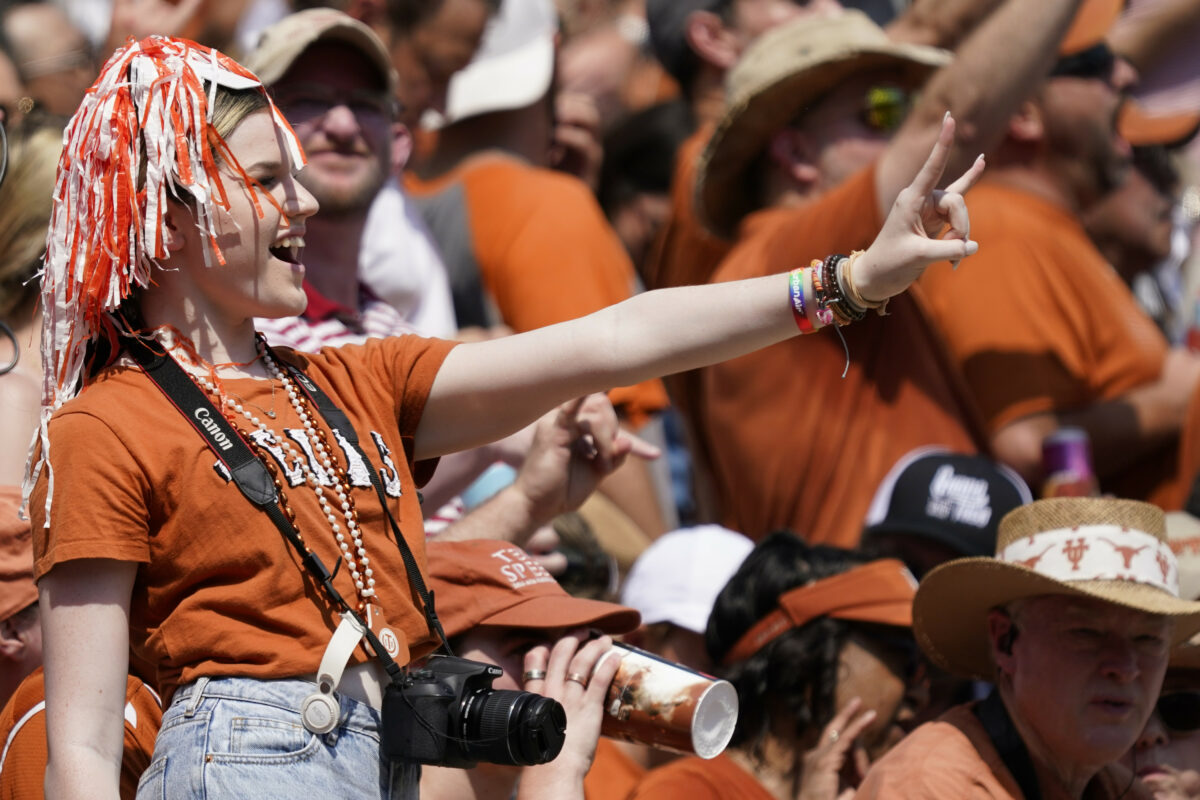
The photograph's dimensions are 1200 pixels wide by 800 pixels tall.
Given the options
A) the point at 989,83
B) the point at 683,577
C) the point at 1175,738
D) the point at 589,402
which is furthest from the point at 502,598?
the point at 989,83

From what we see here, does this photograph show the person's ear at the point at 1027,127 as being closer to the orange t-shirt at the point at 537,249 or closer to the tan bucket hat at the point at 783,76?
the tan bucket hat at the point at 783,76

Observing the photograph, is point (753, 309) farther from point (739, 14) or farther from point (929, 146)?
point (739, 14)

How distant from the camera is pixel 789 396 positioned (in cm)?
485

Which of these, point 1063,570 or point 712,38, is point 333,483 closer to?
point 1063,570

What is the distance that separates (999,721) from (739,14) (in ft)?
12.2

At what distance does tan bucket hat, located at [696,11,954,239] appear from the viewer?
490 cm

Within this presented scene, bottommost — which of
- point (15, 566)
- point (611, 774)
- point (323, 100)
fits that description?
point (611, 774)

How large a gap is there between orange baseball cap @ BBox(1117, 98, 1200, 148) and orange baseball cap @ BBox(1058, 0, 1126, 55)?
0.49 m

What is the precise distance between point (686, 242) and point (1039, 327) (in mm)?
1346

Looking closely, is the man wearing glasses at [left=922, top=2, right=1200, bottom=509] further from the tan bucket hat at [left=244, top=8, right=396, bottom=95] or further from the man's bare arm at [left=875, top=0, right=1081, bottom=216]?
the tan bucket hat at [left=244, top=8, right=396, bottom=95]

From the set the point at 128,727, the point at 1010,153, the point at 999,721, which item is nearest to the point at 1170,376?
the point at 1010,153

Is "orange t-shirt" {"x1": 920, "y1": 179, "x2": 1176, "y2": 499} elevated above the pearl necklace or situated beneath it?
situated beneath

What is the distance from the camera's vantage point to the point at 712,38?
644cm

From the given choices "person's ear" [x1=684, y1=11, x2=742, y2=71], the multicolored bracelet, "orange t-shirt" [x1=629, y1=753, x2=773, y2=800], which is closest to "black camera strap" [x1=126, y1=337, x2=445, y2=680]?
the multicolored bracelet
